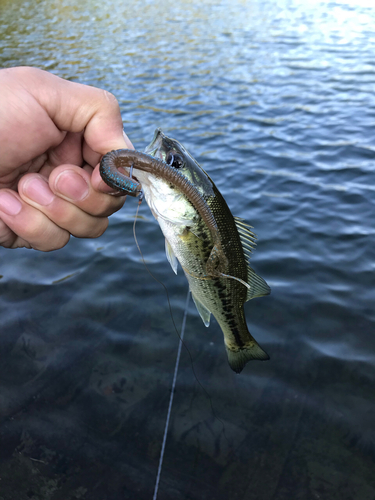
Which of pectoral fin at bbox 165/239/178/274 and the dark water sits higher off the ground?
pectoral fin at bbox 165/239/178/274

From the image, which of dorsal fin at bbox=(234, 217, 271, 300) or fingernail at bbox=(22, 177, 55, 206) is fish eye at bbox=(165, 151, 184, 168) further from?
fingernail at bbox=(22, 177, 55, 206)

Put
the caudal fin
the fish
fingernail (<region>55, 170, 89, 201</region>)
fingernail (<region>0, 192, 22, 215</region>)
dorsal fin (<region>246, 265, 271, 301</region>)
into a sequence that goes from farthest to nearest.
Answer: the caudal fin
dorsal fin (<region>246, 265, 271, 301</region>)
fingernail (<region>0, 192, 22, 215</region>)
fingernail (<region>55, 170, 89, 201</region>)
the fish

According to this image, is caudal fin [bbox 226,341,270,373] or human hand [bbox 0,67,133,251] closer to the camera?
human hand [bbox 0,67,133,251]

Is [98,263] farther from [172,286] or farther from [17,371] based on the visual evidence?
[17,371]

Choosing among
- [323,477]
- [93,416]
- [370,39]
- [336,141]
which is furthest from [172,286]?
[370,39]

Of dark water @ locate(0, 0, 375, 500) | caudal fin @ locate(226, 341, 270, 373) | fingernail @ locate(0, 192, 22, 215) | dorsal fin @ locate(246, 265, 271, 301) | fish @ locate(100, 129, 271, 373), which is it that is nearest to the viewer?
fish @ locate(100, 129, 271, 373)

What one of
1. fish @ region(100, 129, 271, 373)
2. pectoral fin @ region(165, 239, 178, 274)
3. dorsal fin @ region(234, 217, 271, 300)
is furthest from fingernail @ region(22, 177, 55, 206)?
dorsal fin @ region(234, 217, 271, 300)

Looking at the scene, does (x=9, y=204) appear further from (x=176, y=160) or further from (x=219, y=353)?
(x=219, y=353)
